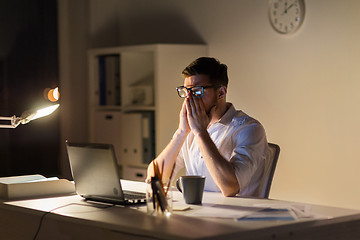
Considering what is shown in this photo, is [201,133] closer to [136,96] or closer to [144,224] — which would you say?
[144,224]

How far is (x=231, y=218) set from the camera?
1.91m

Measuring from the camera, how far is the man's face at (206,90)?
2.77 metres

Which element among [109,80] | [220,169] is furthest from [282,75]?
[220,169]

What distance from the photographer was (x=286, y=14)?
12.7 ft

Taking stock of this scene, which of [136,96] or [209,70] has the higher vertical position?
[209,70]

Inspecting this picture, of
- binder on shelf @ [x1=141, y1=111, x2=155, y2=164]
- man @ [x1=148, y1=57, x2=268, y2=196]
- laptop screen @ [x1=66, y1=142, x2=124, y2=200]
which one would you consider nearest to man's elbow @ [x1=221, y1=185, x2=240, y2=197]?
man @ [x1=148, y1=57, x2=268, y2=196]

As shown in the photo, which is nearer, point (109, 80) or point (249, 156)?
point (249, 156)

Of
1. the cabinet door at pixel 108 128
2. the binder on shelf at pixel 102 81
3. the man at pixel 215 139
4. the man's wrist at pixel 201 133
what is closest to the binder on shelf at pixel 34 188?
the man at pixel 215 139

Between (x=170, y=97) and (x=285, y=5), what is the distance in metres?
1.12

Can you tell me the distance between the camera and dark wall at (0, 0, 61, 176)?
15.5ft

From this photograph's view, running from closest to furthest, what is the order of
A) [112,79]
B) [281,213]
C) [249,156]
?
[281,213] → [249,156] → [112,79]

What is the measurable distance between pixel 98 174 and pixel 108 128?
8.74ft

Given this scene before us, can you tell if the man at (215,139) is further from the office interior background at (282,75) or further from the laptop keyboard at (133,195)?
the office interior background at (282,75)

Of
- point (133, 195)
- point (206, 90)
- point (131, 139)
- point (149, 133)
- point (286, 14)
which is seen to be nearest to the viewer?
point (133, 195)
